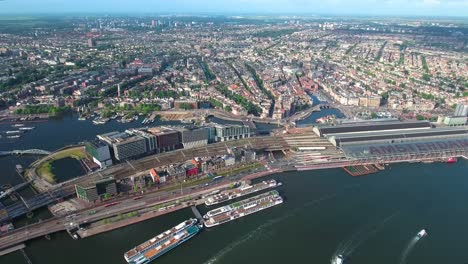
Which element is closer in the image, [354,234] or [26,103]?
[354,234]

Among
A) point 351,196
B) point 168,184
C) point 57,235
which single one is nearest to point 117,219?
point 57,235

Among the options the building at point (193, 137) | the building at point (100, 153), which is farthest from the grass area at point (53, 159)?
the building at point (193, 137)

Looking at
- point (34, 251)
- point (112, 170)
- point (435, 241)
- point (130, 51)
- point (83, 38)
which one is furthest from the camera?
point (83, 38)

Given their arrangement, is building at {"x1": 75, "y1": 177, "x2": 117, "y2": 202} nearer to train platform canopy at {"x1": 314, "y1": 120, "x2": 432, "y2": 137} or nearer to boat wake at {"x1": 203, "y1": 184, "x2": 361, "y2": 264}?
boat wake at {"x1": 203, "y1": 184, "x2": 361, "y2": 264}

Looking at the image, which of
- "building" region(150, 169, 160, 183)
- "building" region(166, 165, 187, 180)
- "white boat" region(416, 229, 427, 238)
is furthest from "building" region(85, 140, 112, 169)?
"white boat" region(416, 229, 427, 238)

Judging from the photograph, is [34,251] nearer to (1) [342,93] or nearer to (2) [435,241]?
(2) [435,241]

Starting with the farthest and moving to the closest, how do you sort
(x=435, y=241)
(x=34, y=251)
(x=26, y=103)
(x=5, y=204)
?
1. (x=26, y=103)
2. (x=5, y=204)
3. (x=435, y=241)
4. (x=34, y=251)
